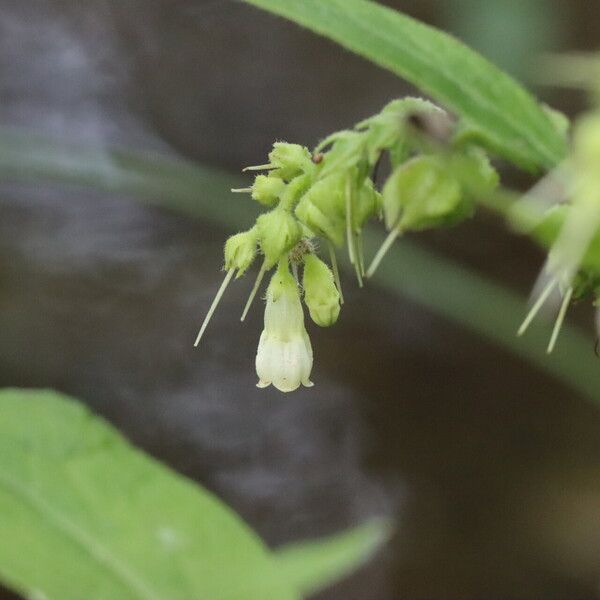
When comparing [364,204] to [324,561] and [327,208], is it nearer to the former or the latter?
[327,208]

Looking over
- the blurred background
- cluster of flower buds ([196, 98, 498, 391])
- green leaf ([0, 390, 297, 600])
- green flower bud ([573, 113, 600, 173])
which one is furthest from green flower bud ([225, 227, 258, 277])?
the blurred background

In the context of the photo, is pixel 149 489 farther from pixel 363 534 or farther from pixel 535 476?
pixel 535 476

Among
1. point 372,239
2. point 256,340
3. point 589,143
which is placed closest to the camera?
point 589,143

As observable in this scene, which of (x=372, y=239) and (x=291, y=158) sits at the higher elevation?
(x=291, y=158)

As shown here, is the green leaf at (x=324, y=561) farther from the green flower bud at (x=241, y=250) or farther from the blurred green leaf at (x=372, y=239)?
the blurred green leaf at (x=372, y=239)

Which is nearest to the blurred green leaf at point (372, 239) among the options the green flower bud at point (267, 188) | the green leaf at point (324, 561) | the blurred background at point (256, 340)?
the blurred background at point (256, 340)

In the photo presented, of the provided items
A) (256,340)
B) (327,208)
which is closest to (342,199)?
(327,208)
